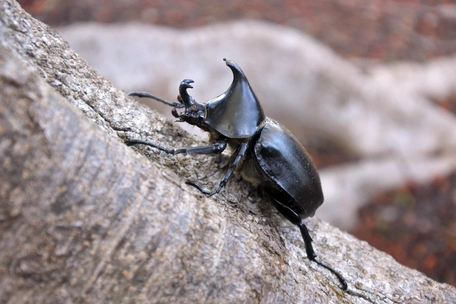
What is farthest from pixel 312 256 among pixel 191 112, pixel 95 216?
pixel 95 216

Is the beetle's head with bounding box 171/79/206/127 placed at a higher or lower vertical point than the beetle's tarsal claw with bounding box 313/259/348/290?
higher

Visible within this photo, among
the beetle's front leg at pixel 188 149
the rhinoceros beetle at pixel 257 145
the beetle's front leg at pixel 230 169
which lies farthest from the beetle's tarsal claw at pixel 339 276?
the beetle's front leg at pixel 188 149

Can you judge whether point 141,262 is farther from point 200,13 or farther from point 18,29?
point 200,13

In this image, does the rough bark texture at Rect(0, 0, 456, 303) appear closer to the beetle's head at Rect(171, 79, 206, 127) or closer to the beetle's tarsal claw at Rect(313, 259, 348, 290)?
the beetle's tarsal claw at Rect(313, 259, 348, 290)

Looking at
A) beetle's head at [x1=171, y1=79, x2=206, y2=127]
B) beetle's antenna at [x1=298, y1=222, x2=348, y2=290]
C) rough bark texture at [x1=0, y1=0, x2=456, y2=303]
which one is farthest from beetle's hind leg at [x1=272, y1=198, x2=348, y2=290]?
beetle's head at [x1=171, y1=79, x2=206, y2=127]

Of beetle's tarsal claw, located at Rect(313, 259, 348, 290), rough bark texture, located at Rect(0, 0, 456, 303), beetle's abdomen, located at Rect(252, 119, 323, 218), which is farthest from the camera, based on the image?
beetle's abdomen, located at Rect(252, 119, 323, 218)

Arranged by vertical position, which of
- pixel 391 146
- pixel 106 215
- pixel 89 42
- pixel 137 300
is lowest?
pixel 137 300

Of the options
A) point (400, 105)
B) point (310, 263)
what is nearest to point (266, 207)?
point (310, 263)
